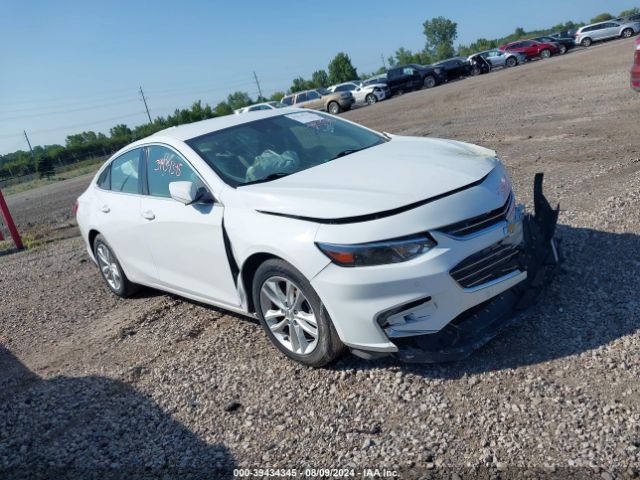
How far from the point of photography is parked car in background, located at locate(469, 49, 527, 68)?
40.9 m

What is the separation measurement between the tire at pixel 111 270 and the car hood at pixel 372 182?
99.9 inches

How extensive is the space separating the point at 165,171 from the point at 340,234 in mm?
2116

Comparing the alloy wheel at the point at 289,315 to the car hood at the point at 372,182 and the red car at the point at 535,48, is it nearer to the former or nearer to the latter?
the car hood at the point at 372,182

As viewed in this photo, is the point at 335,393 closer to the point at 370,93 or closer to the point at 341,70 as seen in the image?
the point at 370,93

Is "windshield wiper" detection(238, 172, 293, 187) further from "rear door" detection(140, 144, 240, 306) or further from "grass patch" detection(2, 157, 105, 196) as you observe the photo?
"grass patch" detection(2, 157, 105, 196)

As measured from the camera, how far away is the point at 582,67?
22.4 metres

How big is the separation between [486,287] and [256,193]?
5.40 ft

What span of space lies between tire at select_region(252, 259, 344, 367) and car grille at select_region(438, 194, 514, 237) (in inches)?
36.2

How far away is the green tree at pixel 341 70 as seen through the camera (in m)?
85.9

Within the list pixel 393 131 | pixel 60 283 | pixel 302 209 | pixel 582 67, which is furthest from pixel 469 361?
pixel 582 67

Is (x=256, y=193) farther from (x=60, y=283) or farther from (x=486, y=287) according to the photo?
(x=60, y=283)

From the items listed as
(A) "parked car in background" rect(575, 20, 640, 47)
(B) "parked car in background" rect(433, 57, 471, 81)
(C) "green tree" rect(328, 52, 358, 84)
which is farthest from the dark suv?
(C) "green tree" rect(328, 52, 358, 84)

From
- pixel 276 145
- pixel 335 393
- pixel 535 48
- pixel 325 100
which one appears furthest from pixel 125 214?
pixel 535 48

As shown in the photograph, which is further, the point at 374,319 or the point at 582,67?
the point at 582,67
